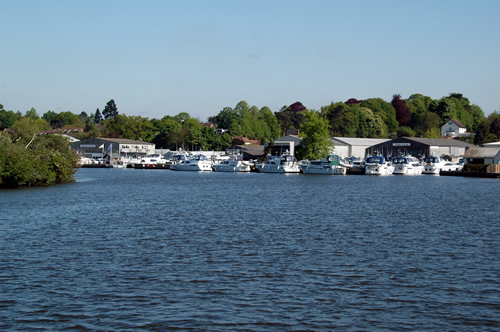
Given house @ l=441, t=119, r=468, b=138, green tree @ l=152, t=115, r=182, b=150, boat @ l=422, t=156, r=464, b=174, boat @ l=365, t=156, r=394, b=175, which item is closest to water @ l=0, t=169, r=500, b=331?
boat @ l=365, t=156, r=394, b=175

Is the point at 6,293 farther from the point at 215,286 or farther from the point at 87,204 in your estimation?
the point at 87,204

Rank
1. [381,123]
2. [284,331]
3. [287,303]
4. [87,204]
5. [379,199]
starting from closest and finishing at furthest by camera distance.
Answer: [284,331]
[287,303]
[87,204]
[379,199]
[381,123]

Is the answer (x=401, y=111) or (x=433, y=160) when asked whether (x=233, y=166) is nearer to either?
(x=433, y=160)

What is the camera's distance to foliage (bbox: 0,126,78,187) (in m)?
49.5

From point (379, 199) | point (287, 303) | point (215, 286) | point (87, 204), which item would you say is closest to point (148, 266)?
point (215, 286)

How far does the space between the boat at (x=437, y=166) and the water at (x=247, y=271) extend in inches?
2659

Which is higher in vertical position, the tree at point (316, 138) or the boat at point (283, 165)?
the tree at point (316, 138)

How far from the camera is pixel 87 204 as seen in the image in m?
40.3

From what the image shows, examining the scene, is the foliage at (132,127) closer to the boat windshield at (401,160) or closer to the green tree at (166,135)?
the green tree at (166,135)

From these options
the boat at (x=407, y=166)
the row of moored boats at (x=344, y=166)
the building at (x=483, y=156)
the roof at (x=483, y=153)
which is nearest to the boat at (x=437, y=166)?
the row of moored boats at (x=344, y=166)

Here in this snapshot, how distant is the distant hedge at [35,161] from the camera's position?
49.5 m

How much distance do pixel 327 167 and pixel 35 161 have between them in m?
56.4

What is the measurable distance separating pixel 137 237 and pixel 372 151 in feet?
347

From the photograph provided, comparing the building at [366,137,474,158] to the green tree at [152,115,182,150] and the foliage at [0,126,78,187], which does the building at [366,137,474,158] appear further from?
the foliage at [0,126,78,187]
